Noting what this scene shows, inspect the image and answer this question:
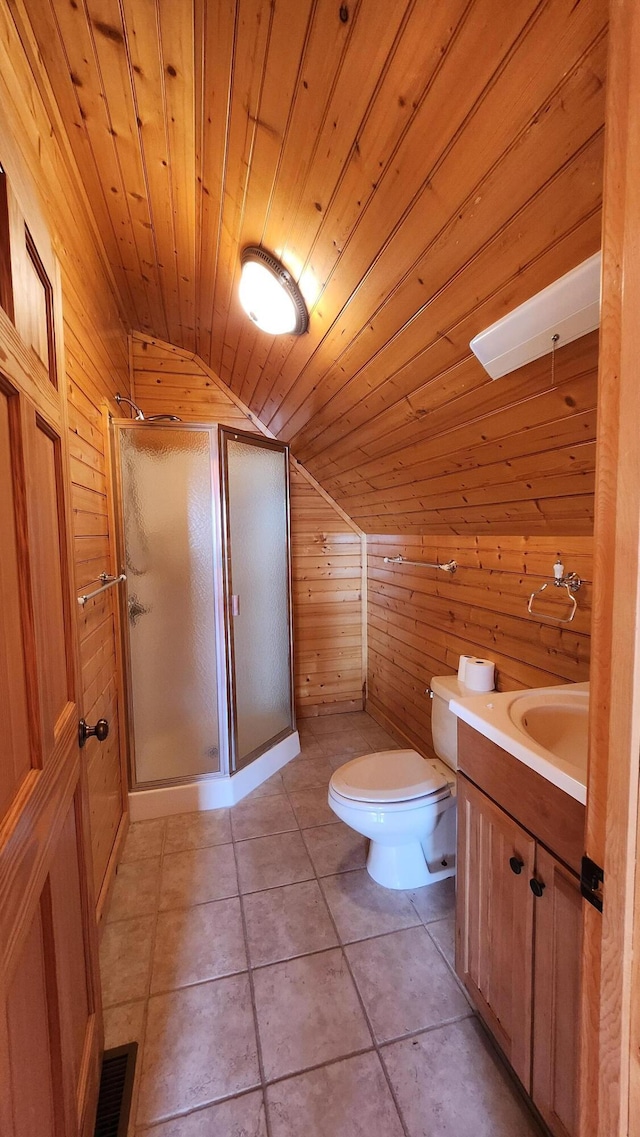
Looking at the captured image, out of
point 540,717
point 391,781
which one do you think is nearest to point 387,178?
point 540,717

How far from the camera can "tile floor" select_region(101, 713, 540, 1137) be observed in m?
1.03

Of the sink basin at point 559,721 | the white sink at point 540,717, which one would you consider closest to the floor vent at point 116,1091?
the white sink at point 540,717

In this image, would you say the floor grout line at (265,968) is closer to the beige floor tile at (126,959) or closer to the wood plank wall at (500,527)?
the beige floor tile at (126,959)

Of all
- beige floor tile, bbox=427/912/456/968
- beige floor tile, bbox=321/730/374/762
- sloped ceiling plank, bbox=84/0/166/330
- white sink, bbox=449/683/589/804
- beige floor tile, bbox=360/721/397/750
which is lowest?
beige floor tile, bbox=427/912/456/968

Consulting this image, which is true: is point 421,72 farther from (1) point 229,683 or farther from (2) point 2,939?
(1) point 229,683

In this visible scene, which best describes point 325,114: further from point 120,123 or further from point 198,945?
point 198,945

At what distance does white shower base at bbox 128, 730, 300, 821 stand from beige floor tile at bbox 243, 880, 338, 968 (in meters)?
0.65

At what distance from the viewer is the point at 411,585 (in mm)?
2553

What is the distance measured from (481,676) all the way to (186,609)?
144cm

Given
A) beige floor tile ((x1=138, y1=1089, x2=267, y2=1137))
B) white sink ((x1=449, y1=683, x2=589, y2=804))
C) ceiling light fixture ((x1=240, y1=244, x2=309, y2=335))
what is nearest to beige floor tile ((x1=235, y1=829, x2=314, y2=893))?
beige floor tile ((x1=138, y1=1089, x2=267, y2=1137))

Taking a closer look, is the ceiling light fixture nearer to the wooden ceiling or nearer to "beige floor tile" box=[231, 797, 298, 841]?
the wooden ceiling

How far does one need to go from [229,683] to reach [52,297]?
181 centimetres

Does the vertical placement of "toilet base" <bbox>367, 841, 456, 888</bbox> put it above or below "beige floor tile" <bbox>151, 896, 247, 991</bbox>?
above

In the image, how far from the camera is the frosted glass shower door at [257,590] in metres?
2.30
